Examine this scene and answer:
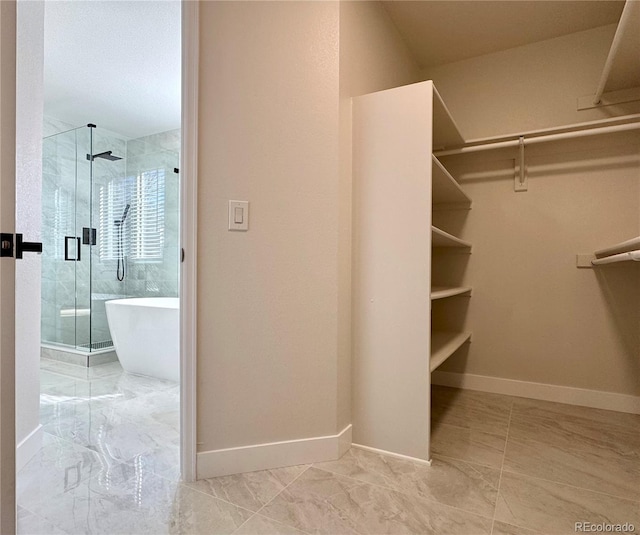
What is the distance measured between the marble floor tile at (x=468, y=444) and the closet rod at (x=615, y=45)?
1987 mm

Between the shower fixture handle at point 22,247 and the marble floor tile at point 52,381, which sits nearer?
the shower fixture handle at point 22,247

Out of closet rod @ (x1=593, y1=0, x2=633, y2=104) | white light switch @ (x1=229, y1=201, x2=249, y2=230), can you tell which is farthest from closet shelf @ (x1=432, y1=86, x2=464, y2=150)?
white light switch @ (x1=229, y1=201, x2=249, y2=230)

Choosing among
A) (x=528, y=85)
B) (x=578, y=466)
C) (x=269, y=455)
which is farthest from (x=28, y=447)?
(x=528, y=85)

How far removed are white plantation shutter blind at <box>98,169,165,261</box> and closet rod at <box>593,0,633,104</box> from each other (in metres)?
3.78

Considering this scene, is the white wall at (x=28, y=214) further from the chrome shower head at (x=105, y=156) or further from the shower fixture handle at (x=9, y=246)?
the chrome shower head at (x=105, y=156)

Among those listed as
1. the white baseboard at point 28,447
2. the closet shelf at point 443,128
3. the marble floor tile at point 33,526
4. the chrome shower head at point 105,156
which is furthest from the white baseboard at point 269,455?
the chrome shower head at point 105,156

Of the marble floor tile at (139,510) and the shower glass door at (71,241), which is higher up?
the shower glass door at (71,241)

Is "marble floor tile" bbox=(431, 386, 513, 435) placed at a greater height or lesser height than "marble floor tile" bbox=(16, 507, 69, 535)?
lesser

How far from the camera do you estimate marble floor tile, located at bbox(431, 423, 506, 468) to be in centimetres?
161

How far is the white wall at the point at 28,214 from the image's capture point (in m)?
1.54

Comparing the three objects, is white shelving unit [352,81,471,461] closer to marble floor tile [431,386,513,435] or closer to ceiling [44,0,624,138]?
marble floor tile [431,386,513,435]

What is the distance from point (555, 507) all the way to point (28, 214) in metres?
2.39

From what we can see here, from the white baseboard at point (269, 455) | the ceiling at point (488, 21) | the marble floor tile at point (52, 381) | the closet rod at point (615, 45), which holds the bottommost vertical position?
the marble floor tile at point (52, 381)

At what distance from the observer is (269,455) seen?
153 cm
